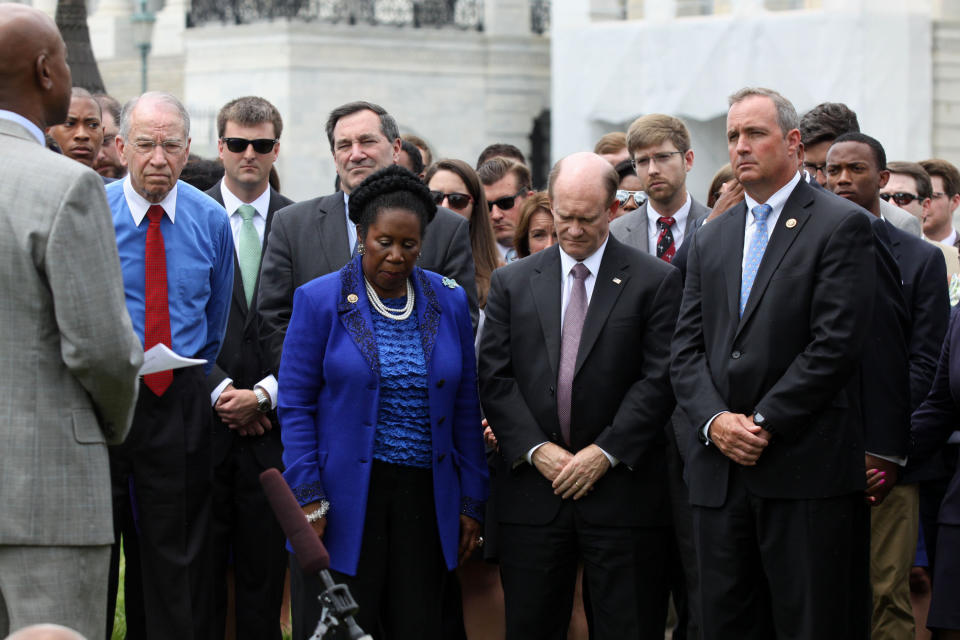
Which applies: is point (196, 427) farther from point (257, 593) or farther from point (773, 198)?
point (773, 198)

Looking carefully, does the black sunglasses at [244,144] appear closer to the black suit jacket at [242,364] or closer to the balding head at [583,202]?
the black suit jacket at [242,364]

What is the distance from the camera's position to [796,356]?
5.72 metres

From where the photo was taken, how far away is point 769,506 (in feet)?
18.6

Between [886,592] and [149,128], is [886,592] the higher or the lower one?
the lower one

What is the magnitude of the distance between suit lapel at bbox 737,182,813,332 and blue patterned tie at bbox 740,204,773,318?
0.13ft

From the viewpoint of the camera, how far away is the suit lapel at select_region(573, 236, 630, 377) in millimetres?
6098

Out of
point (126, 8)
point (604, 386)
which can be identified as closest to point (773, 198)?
point (604, 386)

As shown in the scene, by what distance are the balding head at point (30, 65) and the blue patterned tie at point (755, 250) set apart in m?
2.75

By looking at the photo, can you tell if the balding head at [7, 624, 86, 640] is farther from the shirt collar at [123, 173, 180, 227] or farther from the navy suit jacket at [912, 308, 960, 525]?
the navy suit jacket at [912, 308, 960, 525]

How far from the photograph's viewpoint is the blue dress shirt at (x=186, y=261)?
621 cm

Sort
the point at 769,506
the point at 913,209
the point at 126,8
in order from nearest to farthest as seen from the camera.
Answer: the point at 769,506 < the point at 913,209 < the point at 126,8

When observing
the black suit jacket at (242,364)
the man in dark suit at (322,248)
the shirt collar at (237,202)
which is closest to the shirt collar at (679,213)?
the man in dark suit at (322,248)

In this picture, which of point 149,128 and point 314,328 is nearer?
point 314,328

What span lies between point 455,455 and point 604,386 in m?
0.71
